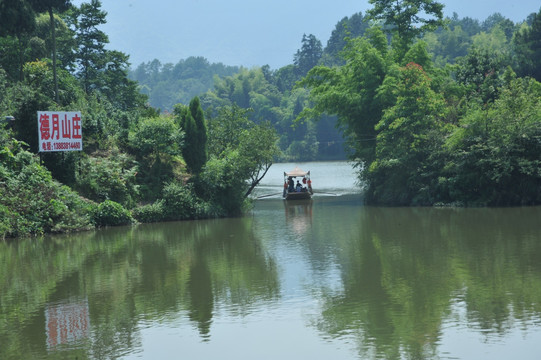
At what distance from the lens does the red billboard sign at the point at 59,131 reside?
91.8 feet

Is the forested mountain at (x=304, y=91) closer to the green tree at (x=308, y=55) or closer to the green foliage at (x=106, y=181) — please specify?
the green tree at (x=308, y=55)

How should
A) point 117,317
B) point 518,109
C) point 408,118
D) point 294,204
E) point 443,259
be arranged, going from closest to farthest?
point 117,317, point 443,259, point 518,109, point 408,118, point 294,204

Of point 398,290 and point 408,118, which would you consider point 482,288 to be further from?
point 408,118

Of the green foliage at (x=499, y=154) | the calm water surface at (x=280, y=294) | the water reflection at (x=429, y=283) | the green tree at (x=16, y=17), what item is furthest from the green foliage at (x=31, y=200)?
the green foliage at (x=499, y=154)

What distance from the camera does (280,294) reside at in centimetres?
1486

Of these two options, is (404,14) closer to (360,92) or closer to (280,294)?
(360,92)

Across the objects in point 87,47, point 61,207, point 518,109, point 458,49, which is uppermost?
point 458,49

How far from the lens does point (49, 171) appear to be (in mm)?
28547

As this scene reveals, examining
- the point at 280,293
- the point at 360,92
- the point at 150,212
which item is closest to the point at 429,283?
the point at 280,293

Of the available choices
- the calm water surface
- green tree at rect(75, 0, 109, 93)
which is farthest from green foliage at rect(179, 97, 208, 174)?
green tree at rect(75, 0, 109, 93)

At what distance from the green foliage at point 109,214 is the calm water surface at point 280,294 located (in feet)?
8.49

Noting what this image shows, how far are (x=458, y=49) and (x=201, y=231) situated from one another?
112093mm

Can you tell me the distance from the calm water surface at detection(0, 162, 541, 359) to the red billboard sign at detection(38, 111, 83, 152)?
471cm

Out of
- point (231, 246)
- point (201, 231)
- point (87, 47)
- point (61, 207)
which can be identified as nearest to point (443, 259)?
point (231, 246)
